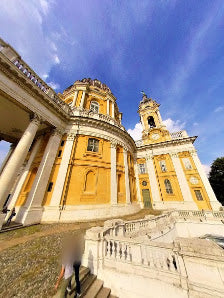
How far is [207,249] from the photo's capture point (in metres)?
2.68

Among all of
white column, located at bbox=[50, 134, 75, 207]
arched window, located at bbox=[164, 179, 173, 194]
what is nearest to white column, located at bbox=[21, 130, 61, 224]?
white column, located at bbox=[50, 134, 75, 207]

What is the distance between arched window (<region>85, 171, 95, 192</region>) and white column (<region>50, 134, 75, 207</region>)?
7.16 ft

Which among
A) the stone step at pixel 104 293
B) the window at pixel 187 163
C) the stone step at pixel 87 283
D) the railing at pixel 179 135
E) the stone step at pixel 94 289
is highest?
the railing at pixel 179 135

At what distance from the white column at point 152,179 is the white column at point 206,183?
20.5ft

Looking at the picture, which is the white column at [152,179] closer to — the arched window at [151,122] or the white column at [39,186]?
the arched window at [151,122]

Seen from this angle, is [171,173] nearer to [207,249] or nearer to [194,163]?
[194,163]

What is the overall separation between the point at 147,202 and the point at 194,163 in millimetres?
9420

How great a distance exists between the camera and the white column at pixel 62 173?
30.5ft

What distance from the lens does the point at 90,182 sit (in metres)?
11.4

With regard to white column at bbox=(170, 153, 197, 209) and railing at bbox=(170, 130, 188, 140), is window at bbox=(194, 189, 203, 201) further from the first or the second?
railing at bbox=(170, 130, 188, 140)

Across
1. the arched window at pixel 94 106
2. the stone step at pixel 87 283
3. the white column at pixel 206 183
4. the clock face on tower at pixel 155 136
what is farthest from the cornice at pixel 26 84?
the white column at pixel 206 183

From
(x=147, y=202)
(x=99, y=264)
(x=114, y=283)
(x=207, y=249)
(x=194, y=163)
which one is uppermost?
(x=194, y=163)

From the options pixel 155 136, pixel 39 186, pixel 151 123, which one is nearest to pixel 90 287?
pixel 39 186

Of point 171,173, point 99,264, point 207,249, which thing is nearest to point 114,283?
point 99,264
